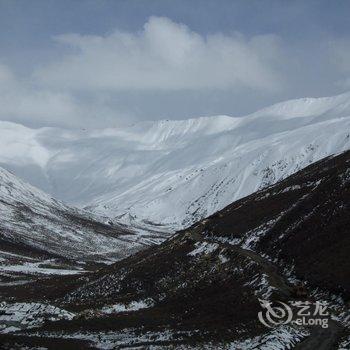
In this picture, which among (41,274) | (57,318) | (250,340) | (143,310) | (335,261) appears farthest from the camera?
(41,274)

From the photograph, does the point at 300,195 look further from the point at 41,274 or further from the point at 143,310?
the point at 41,274

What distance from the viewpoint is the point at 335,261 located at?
53250mm

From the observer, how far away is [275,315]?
45.5 m

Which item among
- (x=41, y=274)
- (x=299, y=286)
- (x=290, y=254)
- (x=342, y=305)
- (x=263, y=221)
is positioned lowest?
(x=342, y=305)

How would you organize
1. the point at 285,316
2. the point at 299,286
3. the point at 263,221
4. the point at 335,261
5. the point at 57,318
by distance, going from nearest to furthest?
the point at 285,316 < the point at 299,286 < the point at 335,261 < the point at 57,318 < the point at 263,221

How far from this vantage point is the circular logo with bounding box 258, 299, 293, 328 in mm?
43328

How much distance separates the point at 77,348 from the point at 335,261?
83.7 feet

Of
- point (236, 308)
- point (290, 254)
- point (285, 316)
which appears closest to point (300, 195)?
point (290, 254)

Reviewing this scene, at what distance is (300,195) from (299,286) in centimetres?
4227

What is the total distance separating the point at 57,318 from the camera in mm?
57219

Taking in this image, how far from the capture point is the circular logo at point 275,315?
43.3m

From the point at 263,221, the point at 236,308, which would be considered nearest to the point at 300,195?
the point at 263,221

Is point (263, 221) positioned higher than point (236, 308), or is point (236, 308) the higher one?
point (263, 221)

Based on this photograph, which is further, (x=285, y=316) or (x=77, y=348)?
(x=285, y=316)
